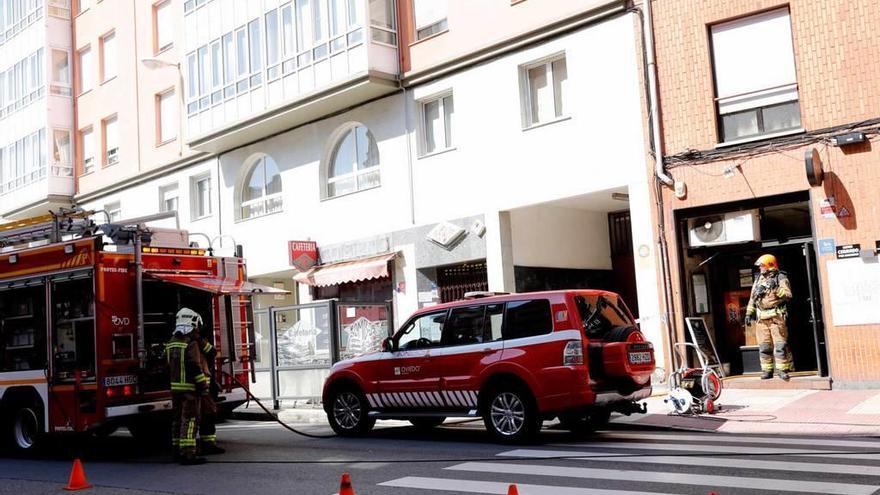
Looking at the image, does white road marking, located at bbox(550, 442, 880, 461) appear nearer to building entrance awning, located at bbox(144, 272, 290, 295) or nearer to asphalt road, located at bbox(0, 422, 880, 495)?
asphalt road, located at bbox(0, 422, 880, 495)

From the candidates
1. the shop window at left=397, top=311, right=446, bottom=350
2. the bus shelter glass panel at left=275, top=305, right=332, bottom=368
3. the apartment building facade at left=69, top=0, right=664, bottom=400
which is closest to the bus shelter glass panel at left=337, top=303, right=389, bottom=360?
the apartment building facade at left=69, top=0, right=664, bottom=400

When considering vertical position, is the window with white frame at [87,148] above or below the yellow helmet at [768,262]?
above

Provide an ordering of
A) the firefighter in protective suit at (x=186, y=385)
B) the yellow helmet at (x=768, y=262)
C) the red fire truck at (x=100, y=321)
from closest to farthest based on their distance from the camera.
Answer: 1. the firefighter in protective suit at (x=186, y=385)
2. the red fire truck at (x=100, y=321)
3. the yellow helmet at (x=768, y=262)

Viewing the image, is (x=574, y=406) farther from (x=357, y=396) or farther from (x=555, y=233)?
(x=555, y=233)

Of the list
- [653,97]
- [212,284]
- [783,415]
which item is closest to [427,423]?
[212,284]

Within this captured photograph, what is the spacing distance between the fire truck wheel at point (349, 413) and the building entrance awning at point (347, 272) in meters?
7.65

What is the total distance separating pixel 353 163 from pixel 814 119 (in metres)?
11.3

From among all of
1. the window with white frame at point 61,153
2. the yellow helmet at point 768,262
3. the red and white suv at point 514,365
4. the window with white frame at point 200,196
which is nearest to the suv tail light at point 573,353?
the red and white suv at point 514,365

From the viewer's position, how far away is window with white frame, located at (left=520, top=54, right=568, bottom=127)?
17.9 m

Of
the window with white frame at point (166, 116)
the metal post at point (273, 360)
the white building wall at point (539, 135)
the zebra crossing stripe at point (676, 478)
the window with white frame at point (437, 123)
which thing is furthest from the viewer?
the window with white frame at point (166, 116)

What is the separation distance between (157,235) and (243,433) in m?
3.66

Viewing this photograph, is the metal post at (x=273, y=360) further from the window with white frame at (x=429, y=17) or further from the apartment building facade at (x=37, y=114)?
the apartment building facade at (x=37, y=114)

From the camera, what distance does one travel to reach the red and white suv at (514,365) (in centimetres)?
1045

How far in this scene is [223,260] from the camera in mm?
13281
